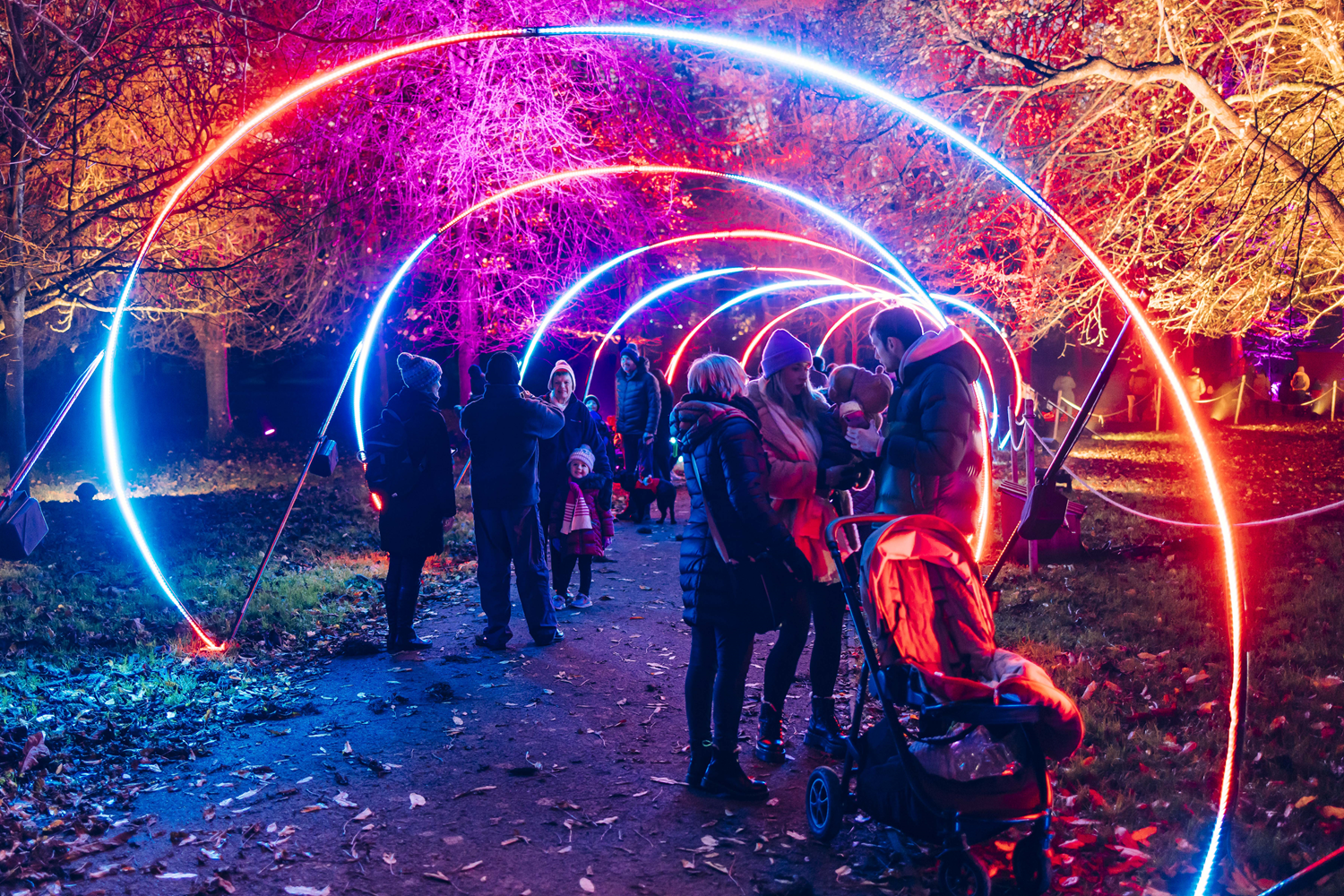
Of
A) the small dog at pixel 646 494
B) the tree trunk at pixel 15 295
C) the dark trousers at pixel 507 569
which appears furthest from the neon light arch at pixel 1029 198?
the small dog at pixel 646 494

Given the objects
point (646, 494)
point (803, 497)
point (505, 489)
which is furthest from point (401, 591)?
point (646, 494)

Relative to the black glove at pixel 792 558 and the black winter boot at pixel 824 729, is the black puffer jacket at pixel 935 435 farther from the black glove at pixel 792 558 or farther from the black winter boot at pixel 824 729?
the black winter boot at pixel 824 729

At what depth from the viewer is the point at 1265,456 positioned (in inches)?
827

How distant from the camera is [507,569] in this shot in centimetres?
884

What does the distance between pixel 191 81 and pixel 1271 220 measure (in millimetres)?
13682

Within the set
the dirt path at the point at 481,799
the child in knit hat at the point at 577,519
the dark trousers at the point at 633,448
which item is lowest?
the dirt path at the point at 481,799

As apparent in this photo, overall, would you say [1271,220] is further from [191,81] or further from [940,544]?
[191,81]

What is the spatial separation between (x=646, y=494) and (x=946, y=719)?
11.0 metres

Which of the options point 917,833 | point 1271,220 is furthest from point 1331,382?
point 917,833

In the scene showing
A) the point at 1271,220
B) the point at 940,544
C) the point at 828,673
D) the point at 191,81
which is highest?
the point at 191,81

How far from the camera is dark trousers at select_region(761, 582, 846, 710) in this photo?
5832 mm

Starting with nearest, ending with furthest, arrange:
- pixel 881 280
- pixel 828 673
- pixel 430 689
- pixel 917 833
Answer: pixel 917 833 → pixel 828 673 → pixel 430 689 → pixel 881 280

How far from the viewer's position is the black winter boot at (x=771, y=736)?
600 centimetres

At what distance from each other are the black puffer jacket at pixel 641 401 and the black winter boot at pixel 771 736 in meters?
8.37
